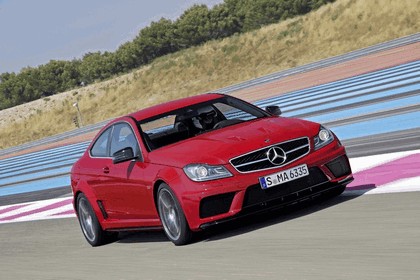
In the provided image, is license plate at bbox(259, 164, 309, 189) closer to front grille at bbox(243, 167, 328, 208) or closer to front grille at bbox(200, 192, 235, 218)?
front grille at bbox(243, 167, 328, 208)

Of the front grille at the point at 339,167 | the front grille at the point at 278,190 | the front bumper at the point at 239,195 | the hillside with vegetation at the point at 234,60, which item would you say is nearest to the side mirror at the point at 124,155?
the front bumper at the point at 239,195

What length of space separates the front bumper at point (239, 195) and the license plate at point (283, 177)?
0.10 feet

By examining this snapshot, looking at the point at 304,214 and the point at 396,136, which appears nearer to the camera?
the point at 304,214

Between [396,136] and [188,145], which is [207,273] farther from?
[396,136]

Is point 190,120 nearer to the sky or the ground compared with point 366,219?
nearer to the sky

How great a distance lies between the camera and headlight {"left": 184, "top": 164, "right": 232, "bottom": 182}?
755 cm

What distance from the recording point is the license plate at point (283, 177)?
758 centimetres

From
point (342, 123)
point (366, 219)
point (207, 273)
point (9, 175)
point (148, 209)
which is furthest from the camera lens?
point (9, 175)

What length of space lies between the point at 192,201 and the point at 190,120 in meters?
1.41

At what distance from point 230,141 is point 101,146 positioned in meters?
2.16

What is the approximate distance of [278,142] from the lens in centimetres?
770

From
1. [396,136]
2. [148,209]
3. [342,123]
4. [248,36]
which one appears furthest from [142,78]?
[148,209]

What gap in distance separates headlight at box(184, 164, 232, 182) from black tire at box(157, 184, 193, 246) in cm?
27

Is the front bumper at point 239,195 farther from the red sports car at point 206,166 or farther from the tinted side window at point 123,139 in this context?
the tinted side window at point 123,139
